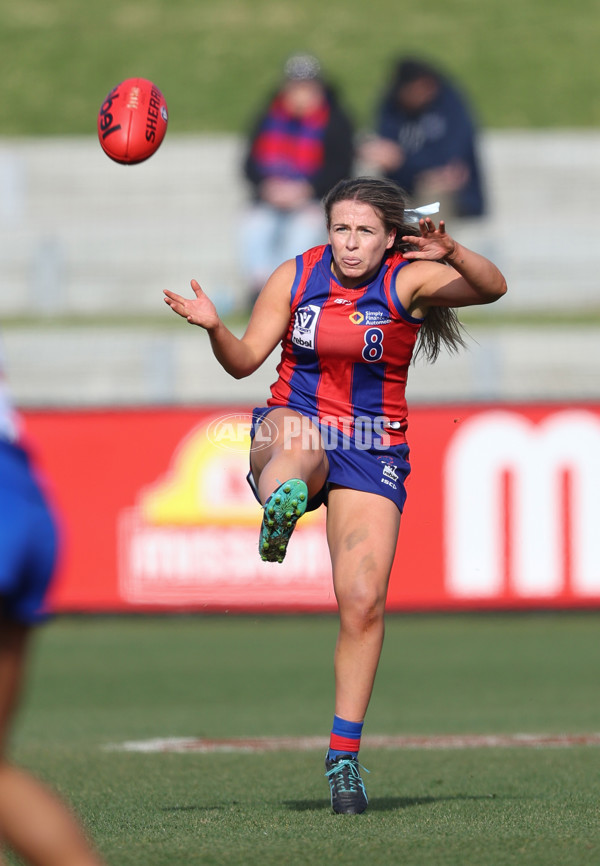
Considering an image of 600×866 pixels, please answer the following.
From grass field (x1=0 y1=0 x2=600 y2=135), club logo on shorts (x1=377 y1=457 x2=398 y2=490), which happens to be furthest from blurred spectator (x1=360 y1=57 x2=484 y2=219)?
club logo on shorts (x1=377 y1=457 x2=398 y2=490)

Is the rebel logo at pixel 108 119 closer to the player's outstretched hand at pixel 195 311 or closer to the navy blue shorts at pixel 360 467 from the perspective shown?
the player's outstretched hand at pixel 195 311

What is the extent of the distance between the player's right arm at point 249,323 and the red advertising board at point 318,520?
6.12 m

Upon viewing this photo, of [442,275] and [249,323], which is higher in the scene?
[442,275]

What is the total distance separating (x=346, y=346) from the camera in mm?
5238

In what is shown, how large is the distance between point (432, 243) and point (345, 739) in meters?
1.79

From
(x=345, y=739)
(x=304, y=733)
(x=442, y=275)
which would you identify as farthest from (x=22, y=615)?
(x=304, y=733)

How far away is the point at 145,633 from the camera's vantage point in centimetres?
1159

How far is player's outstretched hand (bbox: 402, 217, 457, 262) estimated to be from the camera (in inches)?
197

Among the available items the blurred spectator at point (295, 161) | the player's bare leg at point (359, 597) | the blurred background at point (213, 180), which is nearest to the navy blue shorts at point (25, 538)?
the player's bare leg at point (359, 597)

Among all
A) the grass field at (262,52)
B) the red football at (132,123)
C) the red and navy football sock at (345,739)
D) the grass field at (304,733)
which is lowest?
the grass field at (304,733)

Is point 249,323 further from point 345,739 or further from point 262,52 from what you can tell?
point 262,52

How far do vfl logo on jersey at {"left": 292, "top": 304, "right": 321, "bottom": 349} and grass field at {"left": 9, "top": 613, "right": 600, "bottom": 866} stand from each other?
1.70 meters

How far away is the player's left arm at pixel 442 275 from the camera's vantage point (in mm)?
5047

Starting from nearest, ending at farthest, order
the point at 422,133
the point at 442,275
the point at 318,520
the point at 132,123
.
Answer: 1. the point at 442,275
2. the point at 132,123
3. the point at 318,520
4. the point at 422,133
